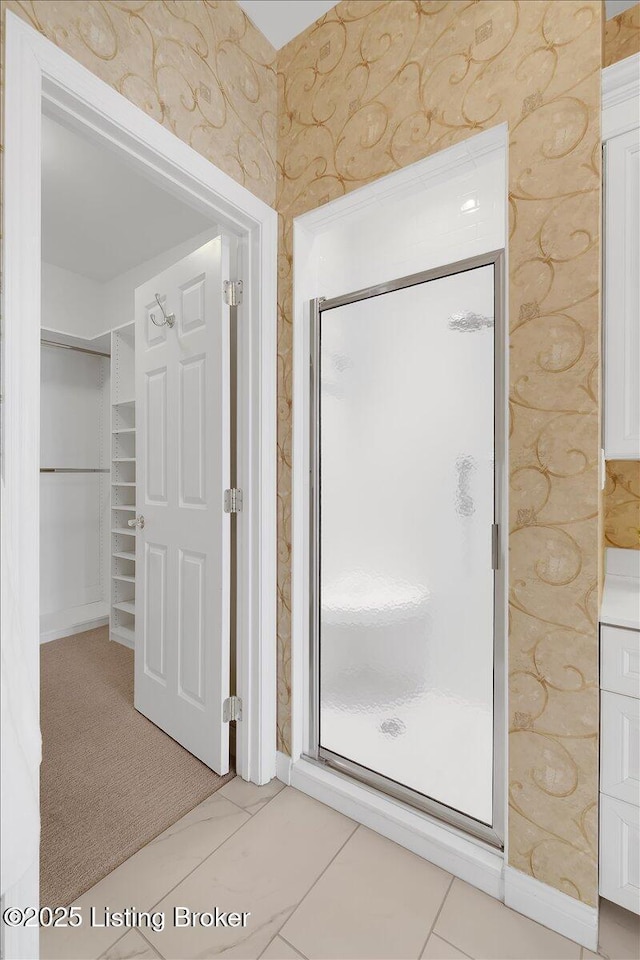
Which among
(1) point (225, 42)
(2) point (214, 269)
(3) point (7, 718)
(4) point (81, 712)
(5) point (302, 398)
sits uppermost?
(1) point (225, 42)

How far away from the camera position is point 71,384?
3.79 meters

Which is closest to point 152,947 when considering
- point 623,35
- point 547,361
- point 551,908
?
point 551,908

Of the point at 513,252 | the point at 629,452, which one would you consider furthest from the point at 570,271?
the point at 629,452

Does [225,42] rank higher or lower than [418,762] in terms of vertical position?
higher

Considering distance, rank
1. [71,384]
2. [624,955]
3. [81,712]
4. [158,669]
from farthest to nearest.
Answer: [71,384], [81,712], [158,669], [624,955]

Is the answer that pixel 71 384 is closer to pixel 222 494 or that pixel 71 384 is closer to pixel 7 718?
pixel 222 494

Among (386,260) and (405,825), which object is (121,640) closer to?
(405,825)

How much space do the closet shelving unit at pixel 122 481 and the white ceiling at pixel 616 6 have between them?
303cm

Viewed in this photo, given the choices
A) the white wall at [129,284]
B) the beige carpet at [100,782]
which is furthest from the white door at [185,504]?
the white wall at [129,284]

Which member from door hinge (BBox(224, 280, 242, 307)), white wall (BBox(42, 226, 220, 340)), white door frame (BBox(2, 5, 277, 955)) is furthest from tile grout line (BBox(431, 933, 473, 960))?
white wall (BBox(42, 226, 220, 340))

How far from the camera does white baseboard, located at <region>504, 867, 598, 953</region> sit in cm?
120

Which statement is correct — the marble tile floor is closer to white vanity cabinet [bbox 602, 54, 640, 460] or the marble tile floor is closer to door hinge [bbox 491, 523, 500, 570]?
door hinge [bbox 491, 523, 500, 570]

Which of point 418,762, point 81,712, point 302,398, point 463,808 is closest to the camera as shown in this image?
point 463,808

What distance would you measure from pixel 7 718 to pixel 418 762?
52.7 inches
